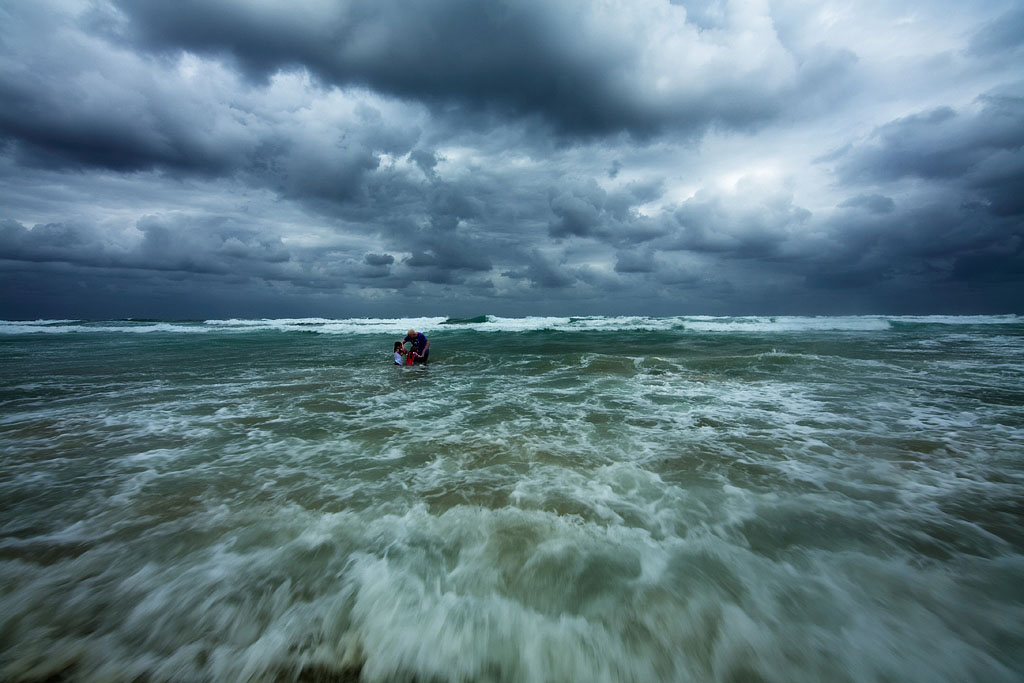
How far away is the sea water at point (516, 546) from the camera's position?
2.34 metres

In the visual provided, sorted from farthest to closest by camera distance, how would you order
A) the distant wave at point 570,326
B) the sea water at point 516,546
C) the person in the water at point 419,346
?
the distant wave at point 570,326 < the person in the water at point 419,346 < the sea water at point 516,546

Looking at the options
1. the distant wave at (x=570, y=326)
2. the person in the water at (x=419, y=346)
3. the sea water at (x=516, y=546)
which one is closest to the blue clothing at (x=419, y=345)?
the person in the water at (x=419, y=346)

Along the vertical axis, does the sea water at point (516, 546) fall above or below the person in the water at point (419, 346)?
below

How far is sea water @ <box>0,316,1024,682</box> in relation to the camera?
92.1 inches

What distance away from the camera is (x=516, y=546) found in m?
3.32

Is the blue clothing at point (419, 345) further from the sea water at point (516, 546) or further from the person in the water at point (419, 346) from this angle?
the sea water at point (516, 546)

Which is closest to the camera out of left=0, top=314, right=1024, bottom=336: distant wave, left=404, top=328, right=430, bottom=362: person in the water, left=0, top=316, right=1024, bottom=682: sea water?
left=0, top=316, right=1024, bottom=682: sea water

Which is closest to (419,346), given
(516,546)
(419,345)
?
(419,345)

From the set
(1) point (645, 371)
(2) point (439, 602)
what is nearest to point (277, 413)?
(2) point (439, 602)

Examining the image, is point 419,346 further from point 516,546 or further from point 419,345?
point 516,546

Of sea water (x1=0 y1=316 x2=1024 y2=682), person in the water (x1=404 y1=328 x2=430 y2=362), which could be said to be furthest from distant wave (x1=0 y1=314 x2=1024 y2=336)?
sea water (x1=0 y1=316 x2=1024 y2=682)

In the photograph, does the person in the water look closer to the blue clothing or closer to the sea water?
the blue clothing

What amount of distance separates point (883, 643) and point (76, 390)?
15030 millimetres

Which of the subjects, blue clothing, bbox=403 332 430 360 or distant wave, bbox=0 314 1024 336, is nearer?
blue clothing, bbox=403 332 430 360
